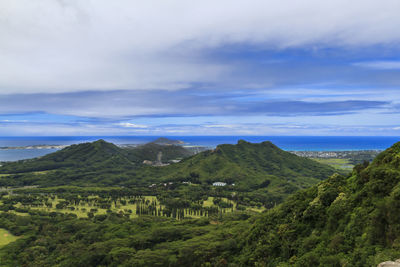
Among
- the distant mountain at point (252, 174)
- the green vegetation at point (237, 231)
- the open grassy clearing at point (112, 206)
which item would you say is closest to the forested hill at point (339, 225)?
the green vegetation at point (237, 231)

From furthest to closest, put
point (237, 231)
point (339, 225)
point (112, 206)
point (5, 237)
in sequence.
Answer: point (112, 206)
point (5, 237)
point (237, 231)
point (339, 225)

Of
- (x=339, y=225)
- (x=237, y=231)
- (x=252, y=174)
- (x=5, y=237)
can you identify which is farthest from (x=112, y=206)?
(x=339, y=225)

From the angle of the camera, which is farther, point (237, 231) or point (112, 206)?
point (112, 206)

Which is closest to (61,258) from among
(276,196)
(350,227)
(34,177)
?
(350,227)

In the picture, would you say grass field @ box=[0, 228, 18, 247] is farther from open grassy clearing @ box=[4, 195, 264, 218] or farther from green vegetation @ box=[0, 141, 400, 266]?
open grassy clearing @ box=[4, 195, 264, 218]

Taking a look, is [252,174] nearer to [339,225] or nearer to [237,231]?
[237,231]

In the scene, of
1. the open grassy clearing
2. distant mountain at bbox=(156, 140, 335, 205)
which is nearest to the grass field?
the open grassy clearing

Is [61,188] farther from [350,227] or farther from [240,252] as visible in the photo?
[350,227]
